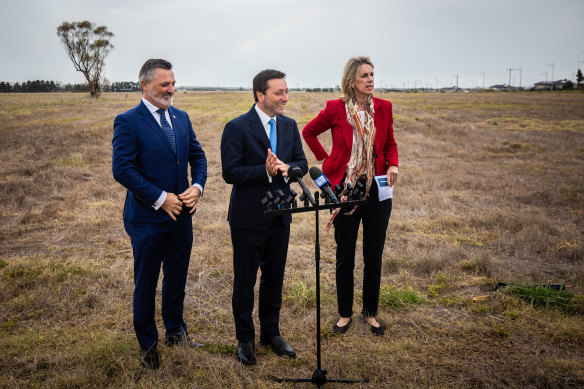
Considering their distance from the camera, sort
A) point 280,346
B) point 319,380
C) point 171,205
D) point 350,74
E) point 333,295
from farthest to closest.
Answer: point 333,295 → point 350,74 → point 280,346 → point 171,205 → point 319,380

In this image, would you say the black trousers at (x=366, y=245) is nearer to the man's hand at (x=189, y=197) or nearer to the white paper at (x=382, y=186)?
the white paper at (x=382, y=186)

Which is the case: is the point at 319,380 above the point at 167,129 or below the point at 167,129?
below

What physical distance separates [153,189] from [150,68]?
1.01 metres

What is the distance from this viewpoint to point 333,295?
203 inches

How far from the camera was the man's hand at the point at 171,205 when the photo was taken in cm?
337

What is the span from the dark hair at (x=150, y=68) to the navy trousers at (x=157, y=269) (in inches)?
47.7

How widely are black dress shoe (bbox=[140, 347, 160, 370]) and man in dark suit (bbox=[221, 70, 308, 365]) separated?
73 centimetres

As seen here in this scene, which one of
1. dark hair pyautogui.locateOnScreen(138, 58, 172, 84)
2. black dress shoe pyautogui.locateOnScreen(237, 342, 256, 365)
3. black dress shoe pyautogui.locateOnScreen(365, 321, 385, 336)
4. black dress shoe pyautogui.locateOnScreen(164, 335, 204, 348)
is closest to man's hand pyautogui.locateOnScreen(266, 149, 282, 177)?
dark hair pyautogui.locateOnScreen(138, 58, 172, 84)

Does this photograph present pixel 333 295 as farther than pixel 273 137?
Yes

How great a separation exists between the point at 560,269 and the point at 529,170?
26.7 ft

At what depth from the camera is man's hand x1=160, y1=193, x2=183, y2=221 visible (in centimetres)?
337

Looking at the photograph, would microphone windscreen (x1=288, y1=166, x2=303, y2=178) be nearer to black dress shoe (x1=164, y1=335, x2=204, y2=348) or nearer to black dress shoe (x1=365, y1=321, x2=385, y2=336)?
black dress shoe (x1=164, y1=335, x2=204, y2=348)

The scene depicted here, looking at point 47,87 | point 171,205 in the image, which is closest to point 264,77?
point 171,205

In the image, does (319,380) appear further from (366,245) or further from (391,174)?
(391,174)
